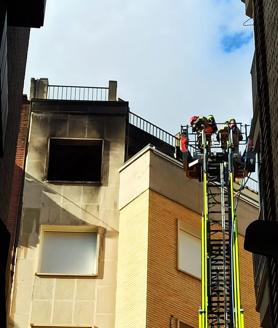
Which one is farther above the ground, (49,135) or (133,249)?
(49,135)

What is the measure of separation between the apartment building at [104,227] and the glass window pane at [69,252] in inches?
1.1

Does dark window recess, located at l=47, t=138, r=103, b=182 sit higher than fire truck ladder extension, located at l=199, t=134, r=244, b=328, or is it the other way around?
dark window recess, located at l=47, t=138, r=103, b=182

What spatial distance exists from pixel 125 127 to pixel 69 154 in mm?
2109

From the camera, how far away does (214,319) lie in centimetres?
2405

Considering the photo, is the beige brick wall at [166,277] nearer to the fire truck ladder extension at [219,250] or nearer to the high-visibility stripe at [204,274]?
the fire truck ladder extension at [219,250]

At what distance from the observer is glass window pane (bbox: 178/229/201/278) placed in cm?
2422

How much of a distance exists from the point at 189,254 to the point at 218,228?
7.32 ft

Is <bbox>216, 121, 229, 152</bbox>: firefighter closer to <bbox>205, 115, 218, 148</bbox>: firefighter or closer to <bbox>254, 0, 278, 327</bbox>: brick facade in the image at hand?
<bbox>205, 115, 218, 148</bbox>: firefighter

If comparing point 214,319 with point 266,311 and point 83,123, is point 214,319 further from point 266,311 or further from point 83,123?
point 266,311

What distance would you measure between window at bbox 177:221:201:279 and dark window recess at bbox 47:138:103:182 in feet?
11.2

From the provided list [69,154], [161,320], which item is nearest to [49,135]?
[69,154]

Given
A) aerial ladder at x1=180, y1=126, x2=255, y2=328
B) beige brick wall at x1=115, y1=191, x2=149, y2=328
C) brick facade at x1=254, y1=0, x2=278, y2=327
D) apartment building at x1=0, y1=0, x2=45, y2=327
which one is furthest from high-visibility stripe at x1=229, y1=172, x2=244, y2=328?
brick facade at x1=254, y1=0, x2=278, y2=327

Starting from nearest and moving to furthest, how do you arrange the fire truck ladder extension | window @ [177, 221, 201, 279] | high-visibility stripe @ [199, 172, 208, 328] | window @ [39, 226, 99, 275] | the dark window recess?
1. high-visibility stripe @ [199, 172, 208, 328]
2. the fire truck ladder extension
3. window @ [39, 226, 99, 275]
4. window @ [177, 221, 201, 279]
5. the dark window recess

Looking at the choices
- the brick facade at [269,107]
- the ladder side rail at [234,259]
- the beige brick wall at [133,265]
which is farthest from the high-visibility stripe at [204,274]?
the brick facade at [269,107]
